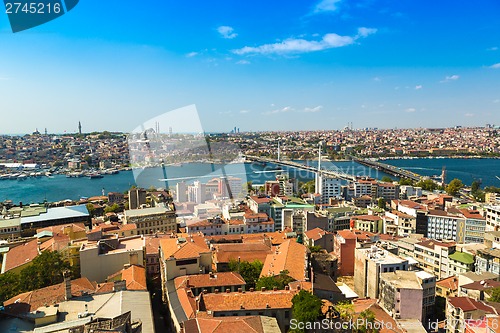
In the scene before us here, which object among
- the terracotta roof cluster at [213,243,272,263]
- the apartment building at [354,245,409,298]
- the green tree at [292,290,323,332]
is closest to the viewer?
the green tree at [292,290,323,332]

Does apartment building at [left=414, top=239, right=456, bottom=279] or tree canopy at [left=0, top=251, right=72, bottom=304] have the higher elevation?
tree canopy at [left=0, top=251, right=72, bottom=304]

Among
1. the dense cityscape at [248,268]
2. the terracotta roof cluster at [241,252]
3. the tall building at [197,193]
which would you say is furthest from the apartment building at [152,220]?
the tall building at [197,193]

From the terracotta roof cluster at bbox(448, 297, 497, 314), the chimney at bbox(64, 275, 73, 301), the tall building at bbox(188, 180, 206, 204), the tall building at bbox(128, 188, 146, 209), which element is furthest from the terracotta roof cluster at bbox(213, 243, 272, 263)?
the tall building at bbox(128, 188, 146, 209)

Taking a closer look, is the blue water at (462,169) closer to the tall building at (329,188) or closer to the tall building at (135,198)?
the tall building at (329,188)

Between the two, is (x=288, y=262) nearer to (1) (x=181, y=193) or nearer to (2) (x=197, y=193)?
(2) (x=197, y=193)

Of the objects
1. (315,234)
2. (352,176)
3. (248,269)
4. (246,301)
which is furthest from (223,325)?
(352,176)

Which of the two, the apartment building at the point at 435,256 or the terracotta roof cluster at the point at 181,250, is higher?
the terracotta roof cluster at the point at 181,250

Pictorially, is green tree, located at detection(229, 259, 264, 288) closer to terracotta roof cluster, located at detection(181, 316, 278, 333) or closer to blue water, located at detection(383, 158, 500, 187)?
terracotta roof cluster, located at detection(181, 316, 278, 333)
